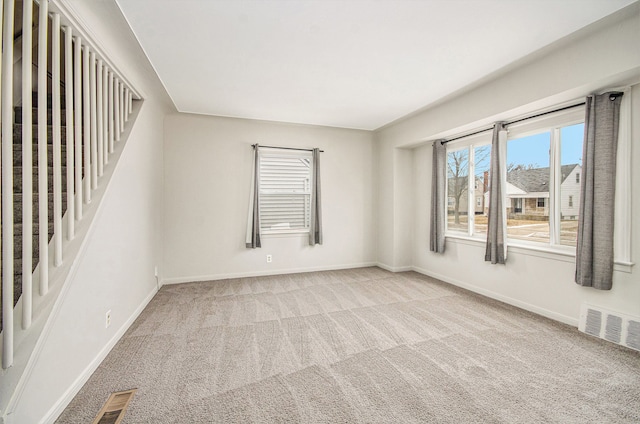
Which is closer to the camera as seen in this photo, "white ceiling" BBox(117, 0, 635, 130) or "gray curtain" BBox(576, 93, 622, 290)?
"white ceiling" BBox(117, 0, 635, 130)

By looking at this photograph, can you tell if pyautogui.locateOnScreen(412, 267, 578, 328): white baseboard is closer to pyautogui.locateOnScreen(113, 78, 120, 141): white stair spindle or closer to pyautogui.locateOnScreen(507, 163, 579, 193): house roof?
pyautogui.locateOnScreen(507, 163, 579, 193): house roof

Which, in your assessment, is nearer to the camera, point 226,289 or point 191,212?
point 226,289

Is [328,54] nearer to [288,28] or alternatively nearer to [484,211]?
[288,28]

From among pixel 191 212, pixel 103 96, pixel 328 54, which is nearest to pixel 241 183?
pixel 191 212

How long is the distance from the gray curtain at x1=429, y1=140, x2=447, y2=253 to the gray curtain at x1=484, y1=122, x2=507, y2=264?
86 cm

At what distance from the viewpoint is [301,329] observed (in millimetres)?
2535

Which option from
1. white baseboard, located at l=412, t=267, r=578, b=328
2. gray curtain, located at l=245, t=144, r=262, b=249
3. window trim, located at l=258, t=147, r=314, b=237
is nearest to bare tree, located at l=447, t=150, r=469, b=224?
white baseboard, located at l=412, t=267, r=578, b=328

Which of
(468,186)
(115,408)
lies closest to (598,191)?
(468,186)

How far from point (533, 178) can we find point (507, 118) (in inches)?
29.2

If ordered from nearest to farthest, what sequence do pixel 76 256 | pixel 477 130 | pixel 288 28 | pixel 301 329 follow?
pixel 76 256 → pixel 288 28 → pixel 301 329 → pixel 477 130

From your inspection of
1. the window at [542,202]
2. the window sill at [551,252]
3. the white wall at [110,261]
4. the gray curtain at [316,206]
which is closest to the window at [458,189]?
the window sill at [551,252]

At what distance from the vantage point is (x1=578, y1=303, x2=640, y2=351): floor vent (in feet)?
7.11

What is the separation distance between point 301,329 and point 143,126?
2.76m

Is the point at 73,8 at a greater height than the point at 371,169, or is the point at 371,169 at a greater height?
the point at 73,8
